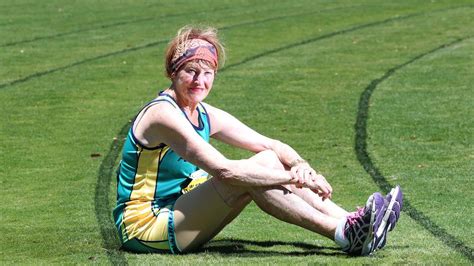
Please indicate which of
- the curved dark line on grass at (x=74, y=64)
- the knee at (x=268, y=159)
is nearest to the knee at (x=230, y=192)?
the knee at (x=268, y=159)

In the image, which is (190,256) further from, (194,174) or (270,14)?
(270,14)

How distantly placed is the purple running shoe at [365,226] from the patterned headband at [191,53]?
1.21 metres

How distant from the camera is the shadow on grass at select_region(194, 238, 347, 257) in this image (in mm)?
6453

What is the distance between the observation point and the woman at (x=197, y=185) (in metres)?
6.11

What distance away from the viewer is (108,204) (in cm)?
818

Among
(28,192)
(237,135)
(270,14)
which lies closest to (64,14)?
(270,14)

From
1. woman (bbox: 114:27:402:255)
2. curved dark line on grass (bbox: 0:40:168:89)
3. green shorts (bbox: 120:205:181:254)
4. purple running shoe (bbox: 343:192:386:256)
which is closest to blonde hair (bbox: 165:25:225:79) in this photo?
woman (bbox: 114:27:402:255)

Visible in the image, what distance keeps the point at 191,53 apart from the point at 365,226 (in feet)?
4.51

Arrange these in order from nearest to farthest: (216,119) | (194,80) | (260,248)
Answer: (194,80), (260,248), (216,119)

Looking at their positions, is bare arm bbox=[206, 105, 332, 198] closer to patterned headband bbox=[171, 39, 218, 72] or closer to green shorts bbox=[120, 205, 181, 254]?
patterned headband bbox=[171, 39, 218, 72]

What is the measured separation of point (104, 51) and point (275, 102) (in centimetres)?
474

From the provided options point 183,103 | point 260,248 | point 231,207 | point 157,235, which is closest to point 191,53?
point 183,103

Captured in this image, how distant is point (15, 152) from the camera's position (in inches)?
409

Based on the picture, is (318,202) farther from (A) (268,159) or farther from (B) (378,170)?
(B) (378,170)
